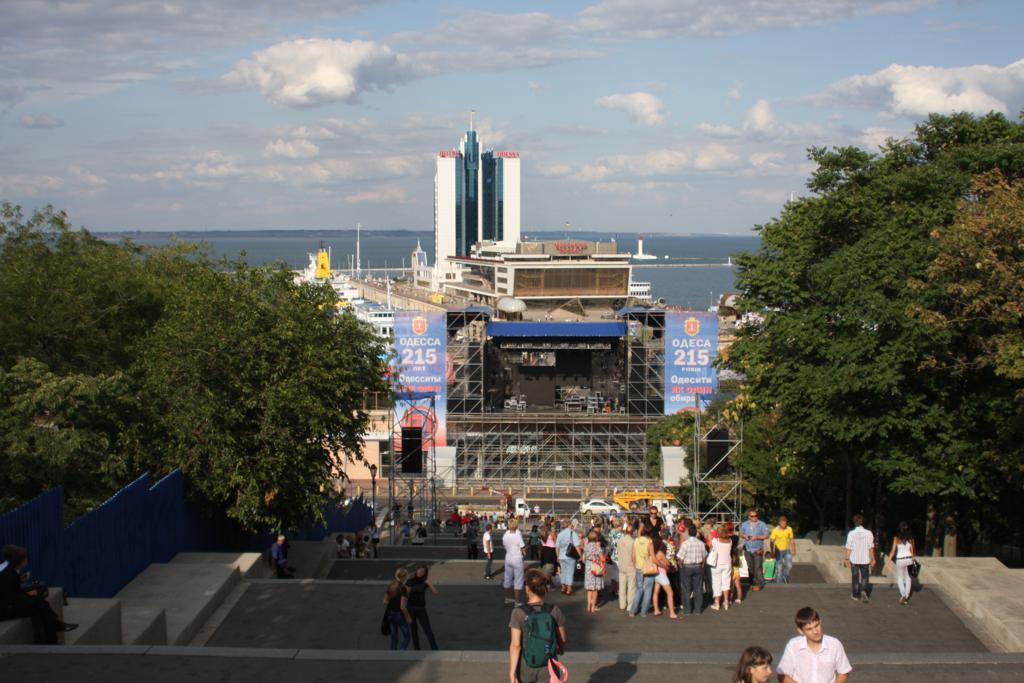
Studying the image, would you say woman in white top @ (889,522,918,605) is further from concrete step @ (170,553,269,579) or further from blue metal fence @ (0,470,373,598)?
blue metal fence @ (0,470,373,598)

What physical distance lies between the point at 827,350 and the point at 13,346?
1405cm

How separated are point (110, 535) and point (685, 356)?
42901 millimetres

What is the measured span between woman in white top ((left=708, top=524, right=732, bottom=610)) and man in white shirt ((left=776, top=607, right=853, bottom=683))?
581cm

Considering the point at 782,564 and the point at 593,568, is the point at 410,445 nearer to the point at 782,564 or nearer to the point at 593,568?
the point at 782,564

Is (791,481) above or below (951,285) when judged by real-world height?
below

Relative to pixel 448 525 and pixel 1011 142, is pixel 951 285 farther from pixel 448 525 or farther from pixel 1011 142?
pixel 448 525

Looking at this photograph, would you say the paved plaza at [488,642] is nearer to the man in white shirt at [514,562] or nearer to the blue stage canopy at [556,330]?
the man in white shirt at [514,562]

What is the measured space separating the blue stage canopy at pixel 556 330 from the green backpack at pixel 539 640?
46.0 meters

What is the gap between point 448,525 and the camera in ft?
114

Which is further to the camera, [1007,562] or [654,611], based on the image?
[1007,562]

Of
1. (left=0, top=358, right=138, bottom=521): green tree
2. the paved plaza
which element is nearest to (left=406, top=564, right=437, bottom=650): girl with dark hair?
the paved plaza

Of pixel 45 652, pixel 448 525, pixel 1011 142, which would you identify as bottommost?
pixel 448 525

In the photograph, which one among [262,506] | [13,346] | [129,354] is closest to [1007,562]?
[262,506]

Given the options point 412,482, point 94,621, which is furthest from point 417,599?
point 412,482
